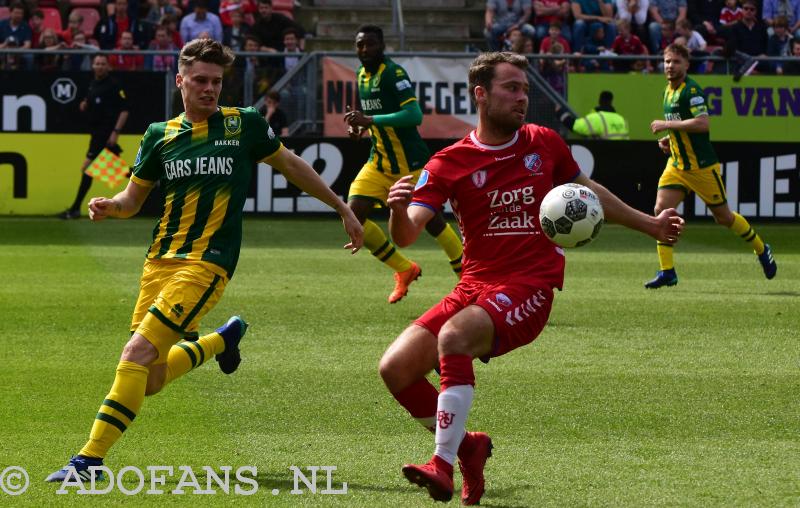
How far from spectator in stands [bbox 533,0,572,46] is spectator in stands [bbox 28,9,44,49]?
356 inches

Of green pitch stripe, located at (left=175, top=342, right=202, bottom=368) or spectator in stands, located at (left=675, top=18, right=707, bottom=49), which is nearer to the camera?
green pitch stripe, located at (left=175, top=342, right=202, bottom=368)

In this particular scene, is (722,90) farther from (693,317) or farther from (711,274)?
(693,317)

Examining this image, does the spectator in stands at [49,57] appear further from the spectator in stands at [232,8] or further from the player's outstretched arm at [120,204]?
the player's outstretched arm at [120,204]

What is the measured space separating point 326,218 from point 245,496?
54.3 feet

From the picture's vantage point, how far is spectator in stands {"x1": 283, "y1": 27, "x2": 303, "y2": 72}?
899 inches

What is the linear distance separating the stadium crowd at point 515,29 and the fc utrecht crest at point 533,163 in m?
16.7

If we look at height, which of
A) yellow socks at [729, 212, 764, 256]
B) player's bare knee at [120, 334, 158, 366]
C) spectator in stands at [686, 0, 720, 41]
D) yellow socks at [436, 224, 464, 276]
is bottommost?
yellow socks at [729, 212, 764, 256]

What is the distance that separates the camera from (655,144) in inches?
879

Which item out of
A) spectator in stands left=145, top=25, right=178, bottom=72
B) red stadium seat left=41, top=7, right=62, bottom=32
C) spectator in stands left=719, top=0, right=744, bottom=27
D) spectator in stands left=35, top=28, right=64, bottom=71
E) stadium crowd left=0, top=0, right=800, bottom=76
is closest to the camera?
spectator in stands left=35, top=28, right=64, bottom=71

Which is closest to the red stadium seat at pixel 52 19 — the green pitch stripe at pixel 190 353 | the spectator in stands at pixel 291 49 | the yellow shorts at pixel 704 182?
the spectator in stands at pixel 291 49

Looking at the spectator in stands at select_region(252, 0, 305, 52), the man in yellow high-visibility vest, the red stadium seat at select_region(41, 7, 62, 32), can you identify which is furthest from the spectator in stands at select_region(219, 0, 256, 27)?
the man in yellow high-visibility vest

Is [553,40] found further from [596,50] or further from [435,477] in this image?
[435,477]

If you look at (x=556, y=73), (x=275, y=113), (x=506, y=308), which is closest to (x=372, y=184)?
(x=506, y=308)

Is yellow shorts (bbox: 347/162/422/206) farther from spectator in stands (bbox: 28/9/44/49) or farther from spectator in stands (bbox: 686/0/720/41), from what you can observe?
spectator in stands (bbox: 686/0/720/41)
